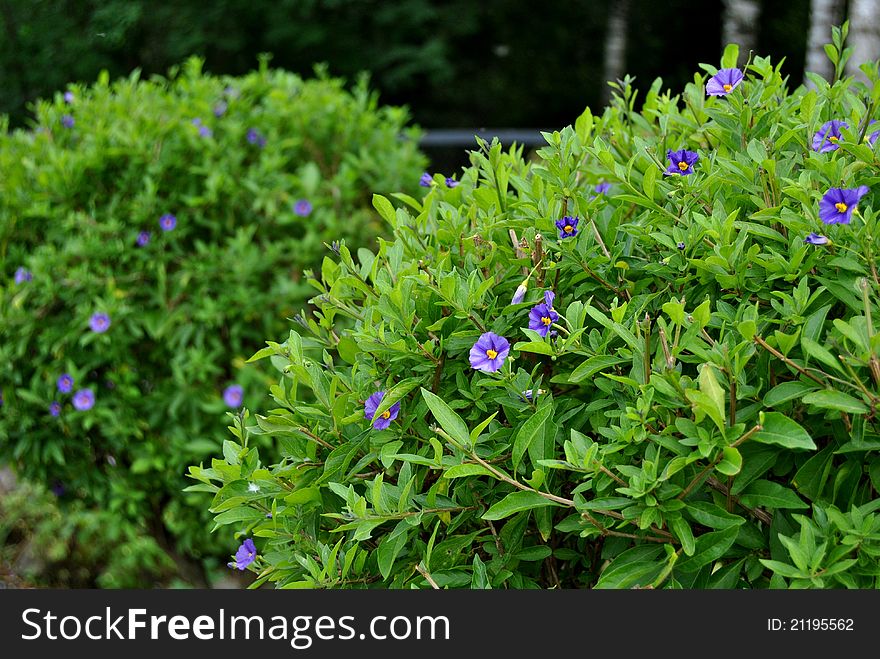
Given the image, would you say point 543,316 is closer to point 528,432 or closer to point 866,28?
point 528,432

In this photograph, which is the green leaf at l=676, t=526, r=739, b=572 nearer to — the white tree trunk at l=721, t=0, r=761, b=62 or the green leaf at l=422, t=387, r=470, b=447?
the green leaf at l=422, t=387, r=470, b=447

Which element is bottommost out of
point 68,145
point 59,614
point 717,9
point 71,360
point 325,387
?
point 59,614

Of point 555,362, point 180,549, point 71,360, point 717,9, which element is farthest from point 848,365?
point 717,9

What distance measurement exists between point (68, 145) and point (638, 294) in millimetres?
2640

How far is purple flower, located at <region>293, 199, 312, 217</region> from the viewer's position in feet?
10.7

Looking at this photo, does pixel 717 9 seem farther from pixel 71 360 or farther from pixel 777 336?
pixel 777 336

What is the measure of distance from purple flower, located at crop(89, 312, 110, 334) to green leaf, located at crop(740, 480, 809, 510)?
7.30 feet

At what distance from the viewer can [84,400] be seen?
302 centimetres

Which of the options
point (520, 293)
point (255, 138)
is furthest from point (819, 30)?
point (520, 293)

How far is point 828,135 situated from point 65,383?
2416 millimetres

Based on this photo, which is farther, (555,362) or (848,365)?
(555,362)

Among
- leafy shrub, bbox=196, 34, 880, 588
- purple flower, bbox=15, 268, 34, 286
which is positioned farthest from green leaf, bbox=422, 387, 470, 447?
purple flower, bbox=15, 268, 34, 286

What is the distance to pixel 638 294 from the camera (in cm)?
152

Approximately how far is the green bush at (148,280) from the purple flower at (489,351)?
1.69 m
